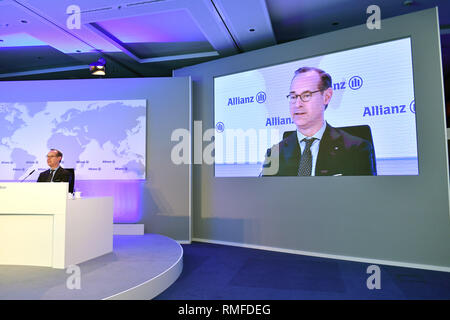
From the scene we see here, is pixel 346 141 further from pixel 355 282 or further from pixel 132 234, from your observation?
pixel 132 234

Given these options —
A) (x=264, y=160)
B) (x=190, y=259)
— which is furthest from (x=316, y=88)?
(x=190, y=259)

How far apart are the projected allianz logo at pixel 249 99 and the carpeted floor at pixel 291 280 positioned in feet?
7.92

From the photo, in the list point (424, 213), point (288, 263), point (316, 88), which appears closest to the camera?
point (424, 213)

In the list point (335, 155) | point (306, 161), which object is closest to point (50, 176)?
point (306, 161)

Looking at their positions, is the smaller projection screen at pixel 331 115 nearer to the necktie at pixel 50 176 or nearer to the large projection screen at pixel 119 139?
the large projection screen at pixel 119 139

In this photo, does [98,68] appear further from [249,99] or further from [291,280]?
[291,280]

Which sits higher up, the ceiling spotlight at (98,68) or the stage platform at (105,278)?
the ceiling spotlight at (98,68)

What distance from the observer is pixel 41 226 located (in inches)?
134

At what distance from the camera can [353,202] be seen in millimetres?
4426

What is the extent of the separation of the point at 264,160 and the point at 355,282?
2291 millimetres

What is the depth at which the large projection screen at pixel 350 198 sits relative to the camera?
393cm

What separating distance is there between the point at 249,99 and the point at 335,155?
5.43 ft

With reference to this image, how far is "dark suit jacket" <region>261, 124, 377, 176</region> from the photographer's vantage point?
4.38m

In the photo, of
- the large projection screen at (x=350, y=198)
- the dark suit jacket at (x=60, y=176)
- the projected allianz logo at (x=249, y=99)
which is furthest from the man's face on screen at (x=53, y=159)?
the projected allianz logo at (x=249, y=99)
